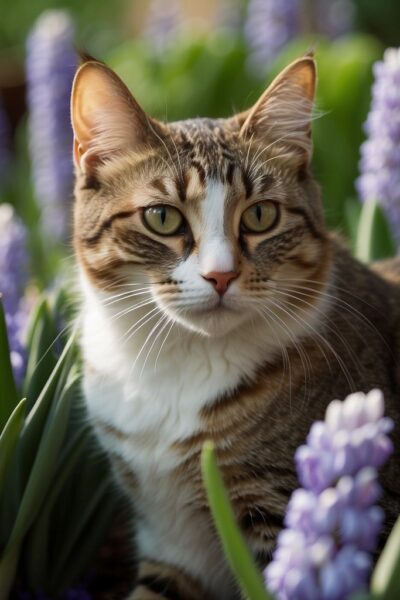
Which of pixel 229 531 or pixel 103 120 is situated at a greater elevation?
pixel 103 120

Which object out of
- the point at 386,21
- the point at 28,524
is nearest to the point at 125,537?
the point at 28,524

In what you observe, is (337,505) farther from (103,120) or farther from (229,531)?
(103,120)

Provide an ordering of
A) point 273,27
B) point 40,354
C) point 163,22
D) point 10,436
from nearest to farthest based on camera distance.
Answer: point 10,436
point 40,354
point 273,27
point 163,22

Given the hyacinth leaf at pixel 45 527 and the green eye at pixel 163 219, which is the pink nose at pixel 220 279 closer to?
the green eye at pixel 163 219

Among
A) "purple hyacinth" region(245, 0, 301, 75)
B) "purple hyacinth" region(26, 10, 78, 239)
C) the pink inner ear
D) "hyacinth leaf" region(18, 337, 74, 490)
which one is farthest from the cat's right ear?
"purple hyacinth" region(245, 0, 301, 75)

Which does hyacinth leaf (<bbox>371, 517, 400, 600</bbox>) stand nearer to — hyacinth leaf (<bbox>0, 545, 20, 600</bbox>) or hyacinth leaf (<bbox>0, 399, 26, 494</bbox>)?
hyacinth leaf (<bbox>0, 399, 26, 494</bbox>)

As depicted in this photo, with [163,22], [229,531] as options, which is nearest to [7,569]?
[229,531]

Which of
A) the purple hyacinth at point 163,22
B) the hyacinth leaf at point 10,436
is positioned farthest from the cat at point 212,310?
the purple hyacinth at point 163,22
